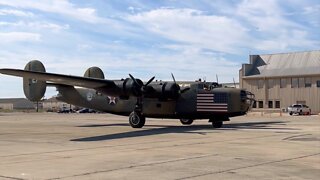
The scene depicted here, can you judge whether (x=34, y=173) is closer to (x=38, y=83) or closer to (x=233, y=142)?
(x=233, y=142)

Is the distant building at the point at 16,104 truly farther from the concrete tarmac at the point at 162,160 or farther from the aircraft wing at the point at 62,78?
the concrete tarmac at the point at 162,160

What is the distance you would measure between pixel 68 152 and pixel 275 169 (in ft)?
21.6

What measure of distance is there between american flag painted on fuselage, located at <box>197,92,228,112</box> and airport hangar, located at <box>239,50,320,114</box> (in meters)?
55.0

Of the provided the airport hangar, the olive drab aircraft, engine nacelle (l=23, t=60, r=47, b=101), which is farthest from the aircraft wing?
the airport hangar

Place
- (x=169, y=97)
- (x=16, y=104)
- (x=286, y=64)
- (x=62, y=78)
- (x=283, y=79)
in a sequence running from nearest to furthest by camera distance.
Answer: (x=62, y=78), (x=169, y=97), (x=283, y=79), (x=286, y=64), (x=16, y=104)

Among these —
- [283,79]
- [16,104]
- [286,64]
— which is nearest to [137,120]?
[283,79]

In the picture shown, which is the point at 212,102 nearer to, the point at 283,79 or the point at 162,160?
the point at 162,160

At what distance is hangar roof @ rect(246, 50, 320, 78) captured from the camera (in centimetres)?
8231

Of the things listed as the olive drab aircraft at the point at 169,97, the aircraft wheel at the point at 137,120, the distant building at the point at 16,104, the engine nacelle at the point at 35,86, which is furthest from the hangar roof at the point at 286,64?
the distant building at the point at 16,104

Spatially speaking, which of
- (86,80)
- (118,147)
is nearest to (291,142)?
(118,147)

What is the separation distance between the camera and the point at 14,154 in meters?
13.6

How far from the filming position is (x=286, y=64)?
A: 85.8 m

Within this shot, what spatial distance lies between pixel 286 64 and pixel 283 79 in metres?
3.47

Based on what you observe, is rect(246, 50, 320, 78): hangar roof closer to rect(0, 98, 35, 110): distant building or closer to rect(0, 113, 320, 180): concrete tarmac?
rect(0, 113, 320, 180): concrete tarmac
